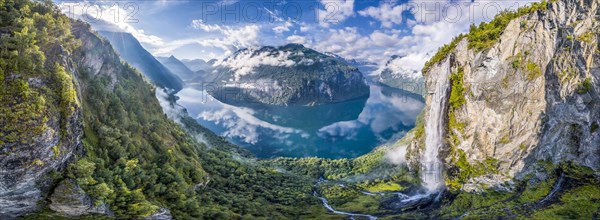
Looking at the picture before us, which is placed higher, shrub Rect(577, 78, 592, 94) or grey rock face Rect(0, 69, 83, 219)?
shrub Rect(577, 78, 592, 94)

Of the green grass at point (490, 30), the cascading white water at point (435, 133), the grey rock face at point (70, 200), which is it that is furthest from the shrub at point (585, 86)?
the grey rock face at point (70, 200)

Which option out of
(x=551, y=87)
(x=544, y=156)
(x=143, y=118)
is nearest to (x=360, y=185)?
(x=544, y=156)

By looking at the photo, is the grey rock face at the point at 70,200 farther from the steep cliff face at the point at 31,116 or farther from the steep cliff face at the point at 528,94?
the steep cliff face at the point at 528,94

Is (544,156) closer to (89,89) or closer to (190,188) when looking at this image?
(190,188)

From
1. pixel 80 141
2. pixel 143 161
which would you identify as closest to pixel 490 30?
pixel 143 161

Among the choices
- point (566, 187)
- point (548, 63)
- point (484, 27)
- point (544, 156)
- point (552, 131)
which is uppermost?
point (484, 27)

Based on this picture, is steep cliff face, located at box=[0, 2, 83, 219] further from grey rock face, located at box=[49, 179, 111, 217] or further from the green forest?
grey rock face, located at box=[49, 179, 111, 217]

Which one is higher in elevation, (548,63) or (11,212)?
(548,63)

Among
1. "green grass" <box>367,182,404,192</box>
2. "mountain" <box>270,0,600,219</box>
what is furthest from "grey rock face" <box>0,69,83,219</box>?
"green grass" <box>367,182,404,192</box>
